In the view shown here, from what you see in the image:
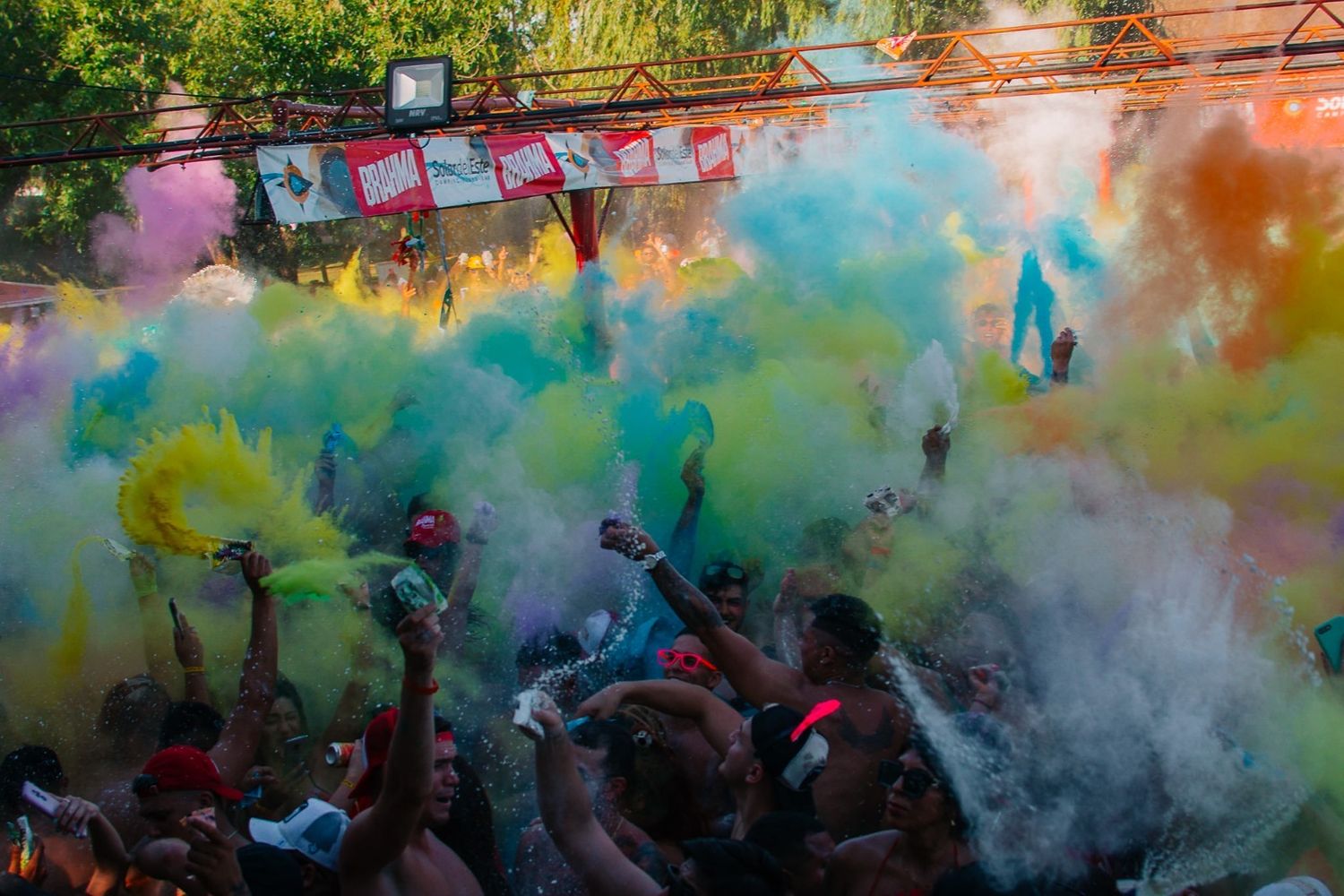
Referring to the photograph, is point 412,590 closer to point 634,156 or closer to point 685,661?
point 685,661

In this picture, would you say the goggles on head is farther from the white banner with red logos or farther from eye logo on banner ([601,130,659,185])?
eye logo on banner ([601,130,659,185])

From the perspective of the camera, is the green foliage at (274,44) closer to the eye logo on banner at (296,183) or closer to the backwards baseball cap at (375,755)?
the eye logo on banner at (296,183)

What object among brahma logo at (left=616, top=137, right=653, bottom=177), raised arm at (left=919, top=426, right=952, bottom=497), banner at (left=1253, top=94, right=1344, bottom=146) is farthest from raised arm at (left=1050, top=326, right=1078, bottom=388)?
banner at (left=1253, top=94, right=1344, bottom=146)

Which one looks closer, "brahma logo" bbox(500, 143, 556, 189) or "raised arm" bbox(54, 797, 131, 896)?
"raised arm" bbox(54, 797, 131, 896)

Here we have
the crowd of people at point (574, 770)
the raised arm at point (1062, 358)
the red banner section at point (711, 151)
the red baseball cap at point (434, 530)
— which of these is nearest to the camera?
the crowd of people at point (574, 770)

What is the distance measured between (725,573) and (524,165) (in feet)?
21.9

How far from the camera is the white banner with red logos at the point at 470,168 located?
341 inches

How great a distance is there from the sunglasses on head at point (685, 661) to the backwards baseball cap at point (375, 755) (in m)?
0.92

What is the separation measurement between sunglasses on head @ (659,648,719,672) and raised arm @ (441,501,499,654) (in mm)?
726

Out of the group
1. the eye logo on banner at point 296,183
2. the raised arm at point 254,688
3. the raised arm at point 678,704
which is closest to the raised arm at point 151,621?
the raised arm at point 254,688

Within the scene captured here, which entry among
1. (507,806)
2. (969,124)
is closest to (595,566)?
(507,806)

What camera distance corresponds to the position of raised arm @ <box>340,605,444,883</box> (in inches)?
82.7

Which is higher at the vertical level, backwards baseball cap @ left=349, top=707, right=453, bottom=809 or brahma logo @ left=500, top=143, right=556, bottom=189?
brahma logo @ left=500, top=143, right=556, bottom=189

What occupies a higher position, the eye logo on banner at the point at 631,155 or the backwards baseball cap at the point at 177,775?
the eye logo on banner at the point at 631,155
